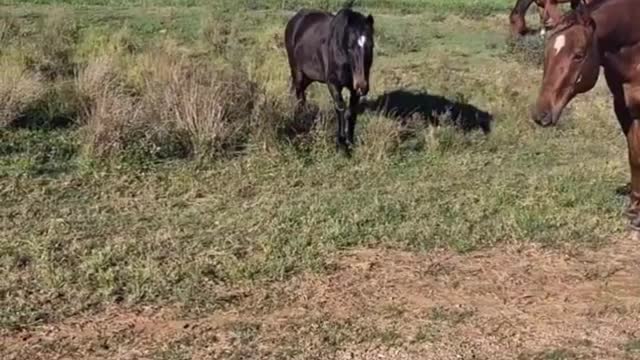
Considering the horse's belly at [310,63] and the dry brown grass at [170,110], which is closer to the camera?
the dry brown grass at [170,110]

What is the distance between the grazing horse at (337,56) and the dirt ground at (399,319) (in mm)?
3604

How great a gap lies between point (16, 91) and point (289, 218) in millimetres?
4089

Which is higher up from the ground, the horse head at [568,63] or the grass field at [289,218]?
the horse head at [568,63]

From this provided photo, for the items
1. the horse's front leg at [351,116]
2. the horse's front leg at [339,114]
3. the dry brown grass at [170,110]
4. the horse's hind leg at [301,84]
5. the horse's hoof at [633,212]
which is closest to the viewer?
the horse's hoof at [633,212]

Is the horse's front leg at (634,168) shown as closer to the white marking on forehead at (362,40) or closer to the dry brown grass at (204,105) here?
the white marking on forehead at (362,40)

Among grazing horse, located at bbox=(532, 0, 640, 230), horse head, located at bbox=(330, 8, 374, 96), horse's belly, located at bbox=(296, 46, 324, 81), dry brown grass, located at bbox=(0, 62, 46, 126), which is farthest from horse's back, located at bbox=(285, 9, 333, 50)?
grazing horse, located at bbox=(532, 0, 640, 230)

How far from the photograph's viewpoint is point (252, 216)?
25.3 ft

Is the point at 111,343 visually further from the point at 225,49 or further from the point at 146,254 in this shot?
the point at 225,49

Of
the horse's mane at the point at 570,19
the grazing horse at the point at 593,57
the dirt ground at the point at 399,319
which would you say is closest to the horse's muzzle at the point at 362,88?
the dirt ground at the point at 399,319

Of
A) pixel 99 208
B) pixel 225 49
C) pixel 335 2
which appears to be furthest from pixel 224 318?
pixel 335 2

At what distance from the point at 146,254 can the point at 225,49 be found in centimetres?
926

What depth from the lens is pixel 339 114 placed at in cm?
1073

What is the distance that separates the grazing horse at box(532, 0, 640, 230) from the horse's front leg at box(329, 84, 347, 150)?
407 centimetres

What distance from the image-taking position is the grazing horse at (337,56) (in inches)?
405
